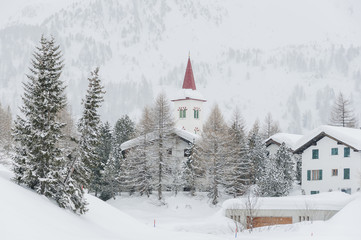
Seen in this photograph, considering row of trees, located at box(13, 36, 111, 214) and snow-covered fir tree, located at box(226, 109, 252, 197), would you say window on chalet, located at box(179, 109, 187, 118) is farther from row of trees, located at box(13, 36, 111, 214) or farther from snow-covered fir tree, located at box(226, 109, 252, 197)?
row of trees, located at box(13, 36, 111, 214)

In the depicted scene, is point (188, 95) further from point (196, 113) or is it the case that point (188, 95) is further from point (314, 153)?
point (314, 153)

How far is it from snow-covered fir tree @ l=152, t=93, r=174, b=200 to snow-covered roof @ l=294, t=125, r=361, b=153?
580 inches

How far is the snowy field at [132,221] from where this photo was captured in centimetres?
2412

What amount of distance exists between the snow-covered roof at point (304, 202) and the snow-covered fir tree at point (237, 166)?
→ 36.2 feet

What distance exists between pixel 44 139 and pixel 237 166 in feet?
124

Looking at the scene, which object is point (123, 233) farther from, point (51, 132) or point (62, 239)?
point (62, 239)

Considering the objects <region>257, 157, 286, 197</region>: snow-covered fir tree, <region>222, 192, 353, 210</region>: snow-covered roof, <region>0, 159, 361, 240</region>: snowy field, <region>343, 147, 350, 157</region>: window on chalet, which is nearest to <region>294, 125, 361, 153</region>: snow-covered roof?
<region>343, 147, 350, 157</region>: window on chalet

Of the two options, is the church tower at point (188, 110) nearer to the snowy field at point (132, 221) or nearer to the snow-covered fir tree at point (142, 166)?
the snow-covered fir tree at point (142, 166)

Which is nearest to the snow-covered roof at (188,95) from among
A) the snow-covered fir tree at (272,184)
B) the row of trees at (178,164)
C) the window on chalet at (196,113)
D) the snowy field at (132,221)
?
the window on chalet at (196,113)

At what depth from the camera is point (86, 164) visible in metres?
33.9

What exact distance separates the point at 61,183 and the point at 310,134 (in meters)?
Answer: 37.2

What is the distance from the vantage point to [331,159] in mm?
61906

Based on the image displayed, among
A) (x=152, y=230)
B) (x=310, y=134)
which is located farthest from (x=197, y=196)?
(x=152, y=230)

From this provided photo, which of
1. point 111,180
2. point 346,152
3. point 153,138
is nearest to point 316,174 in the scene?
point 346,152
